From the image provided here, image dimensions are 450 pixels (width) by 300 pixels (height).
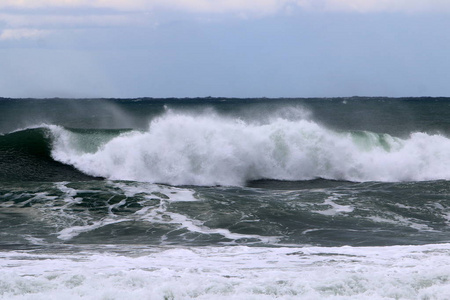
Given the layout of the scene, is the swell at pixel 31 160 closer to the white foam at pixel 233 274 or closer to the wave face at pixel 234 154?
the wave face at pixel 234 154

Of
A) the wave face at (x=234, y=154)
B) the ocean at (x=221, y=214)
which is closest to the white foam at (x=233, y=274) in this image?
the ocean at (x=221, y=214)

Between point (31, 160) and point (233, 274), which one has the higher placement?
point (31, 160)

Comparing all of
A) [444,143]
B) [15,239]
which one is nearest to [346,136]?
[444,143]

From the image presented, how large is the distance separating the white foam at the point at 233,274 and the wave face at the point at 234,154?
33.9 feet

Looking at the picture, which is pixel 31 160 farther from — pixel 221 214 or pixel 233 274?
pixel 233 274

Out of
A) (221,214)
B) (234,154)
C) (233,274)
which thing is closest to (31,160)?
(234,154)

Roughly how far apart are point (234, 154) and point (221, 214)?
8.17 m

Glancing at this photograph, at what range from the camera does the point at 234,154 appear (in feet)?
73.9

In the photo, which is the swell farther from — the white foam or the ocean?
the white foam

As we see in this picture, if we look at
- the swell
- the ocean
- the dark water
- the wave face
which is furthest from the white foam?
the swell

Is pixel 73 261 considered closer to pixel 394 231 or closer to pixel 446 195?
pixel 394 231

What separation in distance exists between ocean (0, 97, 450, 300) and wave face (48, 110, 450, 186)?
60 millimetres

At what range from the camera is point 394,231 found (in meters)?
13.1

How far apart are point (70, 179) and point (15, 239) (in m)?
9.11
